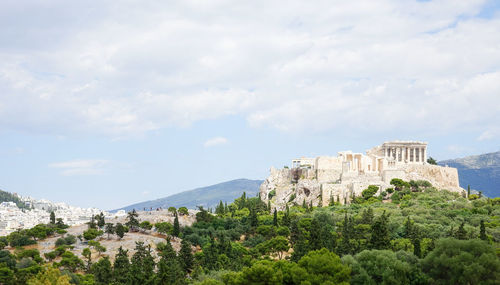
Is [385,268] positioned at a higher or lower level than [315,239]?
lower

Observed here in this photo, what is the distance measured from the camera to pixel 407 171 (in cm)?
10031

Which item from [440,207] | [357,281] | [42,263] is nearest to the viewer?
[357,281]

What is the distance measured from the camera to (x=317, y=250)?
5250 centimetres

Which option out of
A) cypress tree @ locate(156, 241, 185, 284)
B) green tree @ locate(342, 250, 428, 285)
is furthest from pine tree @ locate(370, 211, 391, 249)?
cypress tree @ locate(156, 241, 185, 284)

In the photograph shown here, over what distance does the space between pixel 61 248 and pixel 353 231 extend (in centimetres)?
3925

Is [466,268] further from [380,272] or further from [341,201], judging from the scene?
[341,201]

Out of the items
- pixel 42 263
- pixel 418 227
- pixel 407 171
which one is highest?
pixel 407 171

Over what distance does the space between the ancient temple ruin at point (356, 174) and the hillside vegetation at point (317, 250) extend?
12.7ft

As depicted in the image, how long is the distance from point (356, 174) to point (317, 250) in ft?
166

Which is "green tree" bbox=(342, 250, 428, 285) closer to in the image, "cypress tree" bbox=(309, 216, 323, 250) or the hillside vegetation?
the hillside vegetation

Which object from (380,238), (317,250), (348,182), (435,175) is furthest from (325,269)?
(435,175)

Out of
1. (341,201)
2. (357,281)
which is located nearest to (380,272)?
(357,281)

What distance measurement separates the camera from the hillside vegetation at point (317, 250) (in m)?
45.0

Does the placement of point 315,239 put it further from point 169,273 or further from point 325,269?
point 169,273
